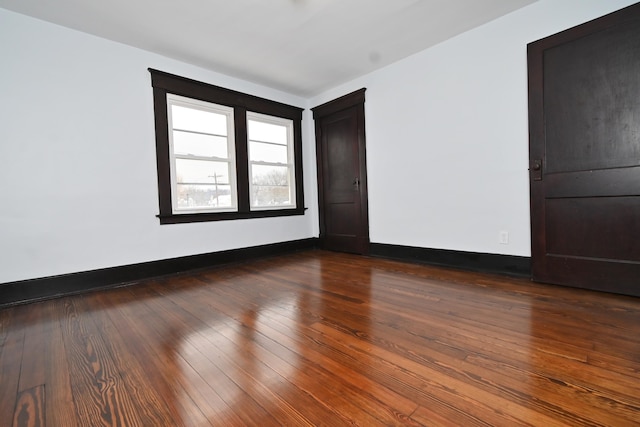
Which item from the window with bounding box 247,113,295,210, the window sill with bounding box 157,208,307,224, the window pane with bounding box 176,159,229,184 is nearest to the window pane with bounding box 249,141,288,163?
the window with bounding box 247,113,295,210

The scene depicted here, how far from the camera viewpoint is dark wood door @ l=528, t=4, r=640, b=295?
211cm

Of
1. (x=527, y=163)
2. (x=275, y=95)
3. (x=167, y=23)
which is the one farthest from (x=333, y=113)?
(x=527, y=163)

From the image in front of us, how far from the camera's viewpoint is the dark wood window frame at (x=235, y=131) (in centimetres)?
324

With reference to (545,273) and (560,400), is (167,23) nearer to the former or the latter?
(560,400)

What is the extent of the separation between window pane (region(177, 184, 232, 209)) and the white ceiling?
5.05ft

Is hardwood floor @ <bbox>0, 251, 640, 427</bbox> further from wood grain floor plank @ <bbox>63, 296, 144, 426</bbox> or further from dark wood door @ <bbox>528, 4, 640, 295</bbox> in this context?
dark wood door @ <bbox>528, 4, 640, 295</bbox>

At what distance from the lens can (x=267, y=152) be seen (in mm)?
4375

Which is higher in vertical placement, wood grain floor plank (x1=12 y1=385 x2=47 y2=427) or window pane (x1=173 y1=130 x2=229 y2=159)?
window pane (x1=173 y1=130 x2=229 y2=159)

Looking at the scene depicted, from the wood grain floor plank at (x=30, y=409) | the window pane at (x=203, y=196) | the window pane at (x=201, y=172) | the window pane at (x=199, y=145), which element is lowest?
the wood grain floor plank at (x=30, y=409)

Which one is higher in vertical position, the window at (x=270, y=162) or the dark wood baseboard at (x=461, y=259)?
the window at (x=270, y=162)

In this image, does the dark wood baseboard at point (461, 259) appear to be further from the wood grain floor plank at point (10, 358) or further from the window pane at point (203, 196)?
the wood grain floor plank at point (10, 358)

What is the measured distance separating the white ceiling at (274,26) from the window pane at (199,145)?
88cm

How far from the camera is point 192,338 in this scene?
5.57 feet

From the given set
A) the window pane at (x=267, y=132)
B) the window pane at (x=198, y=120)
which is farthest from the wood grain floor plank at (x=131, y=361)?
the window pane at (x=267, y=132)
